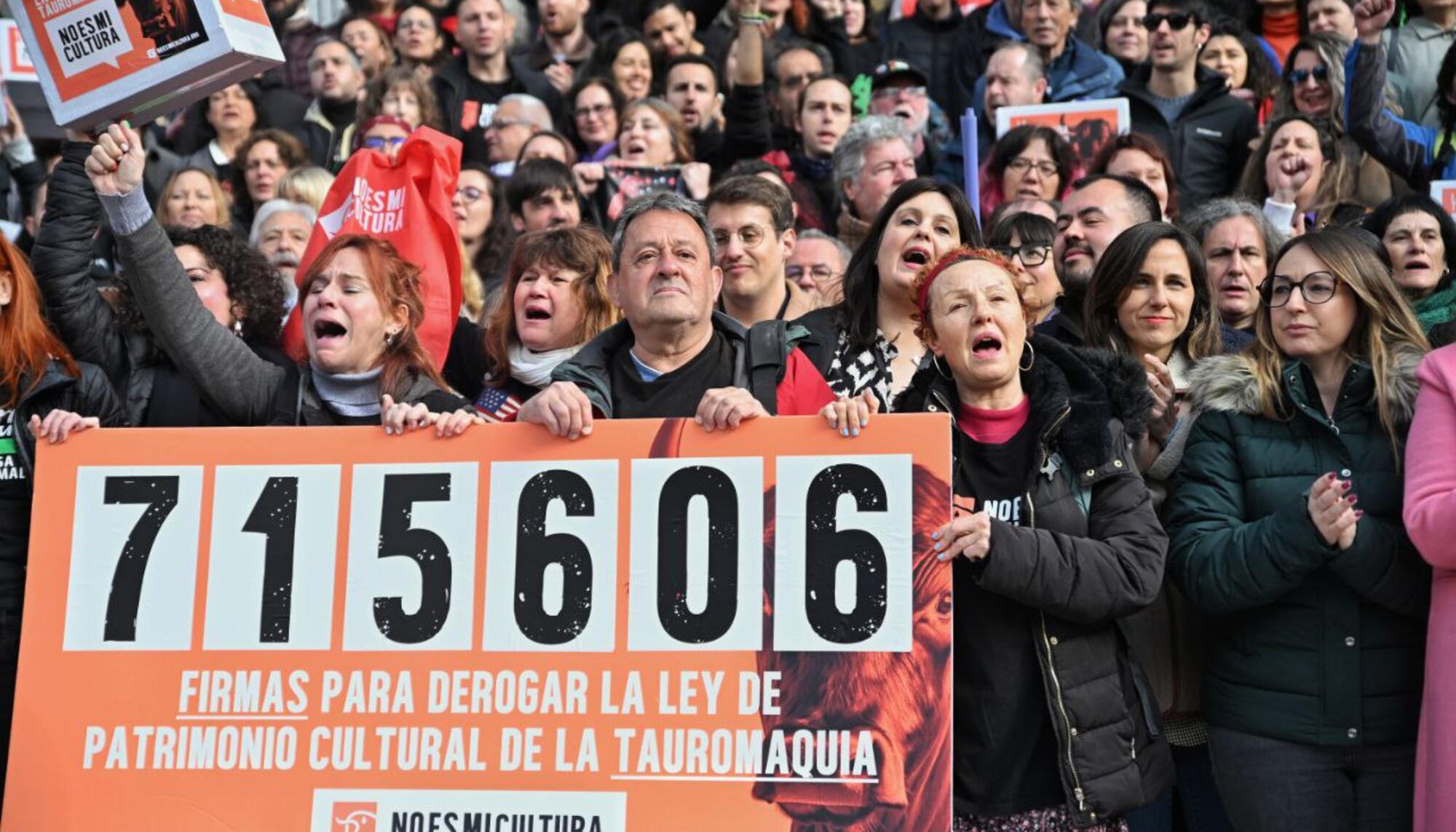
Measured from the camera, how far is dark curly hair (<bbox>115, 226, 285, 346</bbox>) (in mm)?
5750

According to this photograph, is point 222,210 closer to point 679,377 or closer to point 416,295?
point 416,295

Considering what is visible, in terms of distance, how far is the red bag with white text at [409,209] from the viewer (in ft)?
19.9

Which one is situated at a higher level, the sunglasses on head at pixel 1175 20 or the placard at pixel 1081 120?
the sunglasses on head at pixel 1175 20

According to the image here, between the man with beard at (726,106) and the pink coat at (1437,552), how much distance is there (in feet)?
16.7

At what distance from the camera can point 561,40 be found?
442 inches

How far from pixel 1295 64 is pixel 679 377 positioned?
498 centimetres

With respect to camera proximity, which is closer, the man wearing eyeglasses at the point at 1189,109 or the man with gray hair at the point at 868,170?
the man with gray hair at the point at 868,170

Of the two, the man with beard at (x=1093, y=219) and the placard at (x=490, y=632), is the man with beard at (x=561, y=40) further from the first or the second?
the placard at (x=490, y=632)

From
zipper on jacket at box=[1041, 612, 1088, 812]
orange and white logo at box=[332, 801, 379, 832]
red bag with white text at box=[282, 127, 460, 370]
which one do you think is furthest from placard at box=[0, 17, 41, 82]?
zipper on jacket at box=[1041, 612, 1088, 812]

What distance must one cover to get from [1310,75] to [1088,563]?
4.94 metres

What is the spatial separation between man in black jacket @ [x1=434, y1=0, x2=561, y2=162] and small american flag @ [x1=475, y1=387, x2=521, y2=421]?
5.10 meters

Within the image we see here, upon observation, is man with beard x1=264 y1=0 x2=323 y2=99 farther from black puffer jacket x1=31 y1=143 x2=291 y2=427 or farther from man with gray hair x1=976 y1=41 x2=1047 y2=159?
black puffer jacket x1=31 y1=143 x2=291 y2=427

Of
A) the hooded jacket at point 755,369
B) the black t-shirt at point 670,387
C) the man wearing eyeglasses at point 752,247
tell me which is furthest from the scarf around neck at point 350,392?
the man wearing eyeglasses at point 752,247

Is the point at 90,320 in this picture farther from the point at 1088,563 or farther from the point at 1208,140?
the point at 1208,140
